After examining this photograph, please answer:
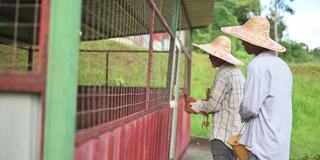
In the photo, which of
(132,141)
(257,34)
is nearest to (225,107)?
(257,34)

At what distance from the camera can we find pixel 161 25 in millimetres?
5703

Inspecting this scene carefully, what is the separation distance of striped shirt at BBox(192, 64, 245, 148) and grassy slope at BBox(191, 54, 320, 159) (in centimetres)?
731

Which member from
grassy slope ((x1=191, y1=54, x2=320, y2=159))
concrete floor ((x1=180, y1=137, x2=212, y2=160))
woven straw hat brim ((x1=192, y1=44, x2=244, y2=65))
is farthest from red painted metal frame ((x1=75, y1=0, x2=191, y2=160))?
grassy slope ((x1=191, y1=54, x2=320, y2=159))

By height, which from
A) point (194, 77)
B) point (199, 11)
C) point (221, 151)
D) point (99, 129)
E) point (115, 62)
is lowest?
point (221, 151)

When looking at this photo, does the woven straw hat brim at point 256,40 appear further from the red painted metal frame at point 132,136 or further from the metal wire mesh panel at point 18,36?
the metal wire mesh panel at point 18,36

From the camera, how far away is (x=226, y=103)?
516 centimetres

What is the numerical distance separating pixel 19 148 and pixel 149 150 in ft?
7.84

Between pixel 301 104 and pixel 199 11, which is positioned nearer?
pixel 199 11

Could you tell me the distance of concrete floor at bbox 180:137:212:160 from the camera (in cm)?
1041

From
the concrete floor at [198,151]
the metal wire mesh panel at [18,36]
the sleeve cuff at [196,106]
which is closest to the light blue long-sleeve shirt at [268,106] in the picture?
the sleeve cuff at [196,106]

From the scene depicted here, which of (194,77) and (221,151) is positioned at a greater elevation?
(194,77)

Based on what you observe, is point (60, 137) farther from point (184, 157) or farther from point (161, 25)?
point (184, 157)

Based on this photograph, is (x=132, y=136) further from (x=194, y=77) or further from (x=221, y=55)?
(x=194, y=77)

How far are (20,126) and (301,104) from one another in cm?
1779
